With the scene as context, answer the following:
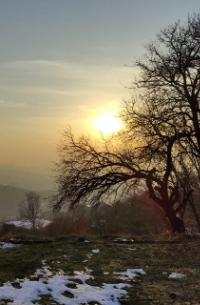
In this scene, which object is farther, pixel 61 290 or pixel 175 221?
pixel 175 221

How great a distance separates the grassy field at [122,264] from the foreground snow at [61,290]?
0.32 feet

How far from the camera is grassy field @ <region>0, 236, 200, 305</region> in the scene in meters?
6.61

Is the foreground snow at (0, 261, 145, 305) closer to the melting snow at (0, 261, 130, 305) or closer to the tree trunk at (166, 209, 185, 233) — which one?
the melting snow at (0, 261, 130, 305)

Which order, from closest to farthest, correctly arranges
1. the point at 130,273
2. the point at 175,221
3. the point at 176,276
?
1. the point at 176,276
2. the point at 130,273
3. the point at 175,221

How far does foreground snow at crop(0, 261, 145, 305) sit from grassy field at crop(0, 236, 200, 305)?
3.8 inches

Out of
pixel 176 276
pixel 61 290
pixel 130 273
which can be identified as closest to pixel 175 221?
pixel 176 276

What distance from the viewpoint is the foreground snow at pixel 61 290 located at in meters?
5.82

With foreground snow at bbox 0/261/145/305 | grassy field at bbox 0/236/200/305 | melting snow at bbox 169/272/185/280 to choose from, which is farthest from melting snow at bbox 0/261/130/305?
melting snow at bbox 169/272/185/280

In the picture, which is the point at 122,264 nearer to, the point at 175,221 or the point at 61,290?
the point at 61,290

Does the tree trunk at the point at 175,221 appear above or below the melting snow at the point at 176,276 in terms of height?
above

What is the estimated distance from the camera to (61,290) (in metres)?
6.42

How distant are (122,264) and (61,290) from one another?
2.97m

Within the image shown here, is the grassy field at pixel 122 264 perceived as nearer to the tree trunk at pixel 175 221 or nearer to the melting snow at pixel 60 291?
the melting snow at pixel 60 291

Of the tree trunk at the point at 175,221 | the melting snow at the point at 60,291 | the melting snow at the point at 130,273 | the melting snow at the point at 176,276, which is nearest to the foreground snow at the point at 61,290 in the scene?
the melting snow at the point at 60,291
